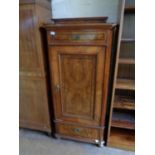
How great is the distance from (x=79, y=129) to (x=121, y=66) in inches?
36.1

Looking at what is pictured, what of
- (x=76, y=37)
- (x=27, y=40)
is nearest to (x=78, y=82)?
(x=76, y=37)

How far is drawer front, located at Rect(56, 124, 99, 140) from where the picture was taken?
1.81 m

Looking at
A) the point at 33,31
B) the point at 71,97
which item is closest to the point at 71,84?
the point at 71,97

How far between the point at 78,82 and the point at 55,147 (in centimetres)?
87

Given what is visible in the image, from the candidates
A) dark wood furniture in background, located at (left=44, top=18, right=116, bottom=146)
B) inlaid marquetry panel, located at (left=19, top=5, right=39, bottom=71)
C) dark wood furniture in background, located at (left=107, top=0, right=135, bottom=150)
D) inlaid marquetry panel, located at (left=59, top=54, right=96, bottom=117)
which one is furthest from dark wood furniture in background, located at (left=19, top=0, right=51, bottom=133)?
dark wood furniture in background, located at (left=107, top=0, right=135, bottom=150)

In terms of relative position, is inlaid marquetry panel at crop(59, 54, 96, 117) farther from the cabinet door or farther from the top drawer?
the top drawer

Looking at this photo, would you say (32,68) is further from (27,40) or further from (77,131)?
(77,131)

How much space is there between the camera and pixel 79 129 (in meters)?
1.84

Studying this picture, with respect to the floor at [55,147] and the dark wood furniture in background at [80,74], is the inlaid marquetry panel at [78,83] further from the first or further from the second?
the floor at [55,147]

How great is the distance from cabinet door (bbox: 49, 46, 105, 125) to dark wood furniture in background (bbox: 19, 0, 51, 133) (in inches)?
6.2

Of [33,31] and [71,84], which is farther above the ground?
[33,31]
